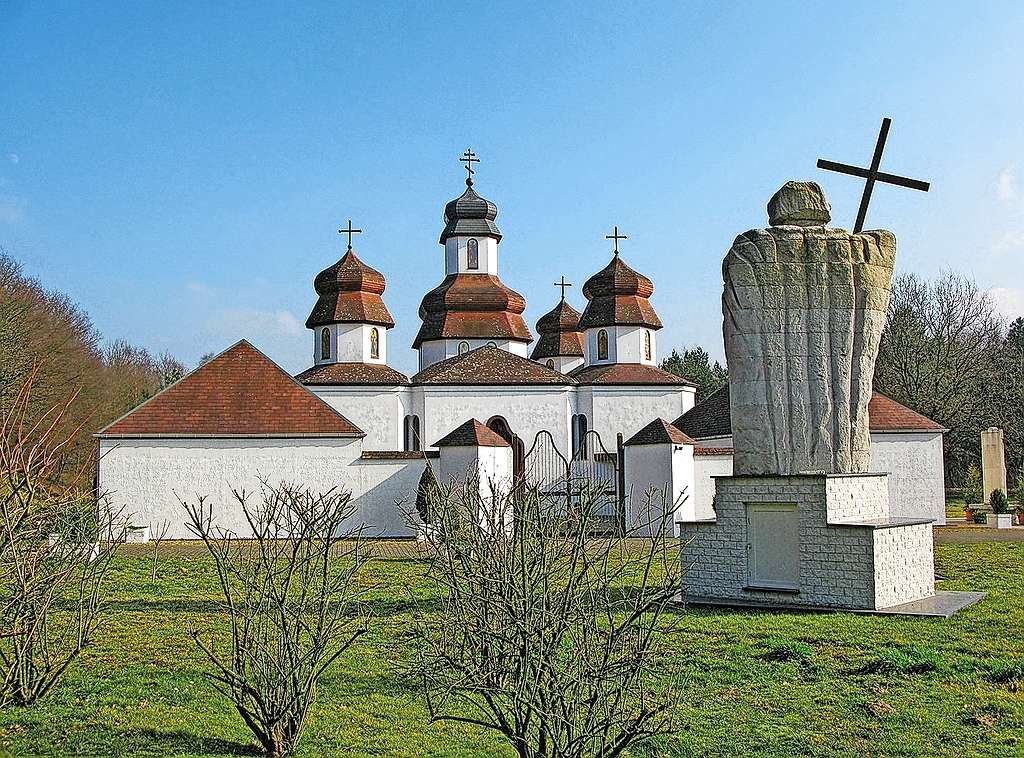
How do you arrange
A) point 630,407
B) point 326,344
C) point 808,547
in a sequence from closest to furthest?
point 808,547
point 630,407
point 326,344

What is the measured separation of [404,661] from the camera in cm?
961

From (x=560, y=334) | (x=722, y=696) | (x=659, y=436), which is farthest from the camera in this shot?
(x=560, y=334)

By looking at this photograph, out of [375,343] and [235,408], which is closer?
[235,408]

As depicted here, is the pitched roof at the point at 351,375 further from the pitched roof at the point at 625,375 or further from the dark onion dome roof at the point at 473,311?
the pitched roof at the point at 625,375

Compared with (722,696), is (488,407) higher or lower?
higher

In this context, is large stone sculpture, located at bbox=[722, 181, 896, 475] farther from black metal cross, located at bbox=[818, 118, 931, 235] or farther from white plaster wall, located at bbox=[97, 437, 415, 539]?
white plaster wall, located at bbox=[97, 437, 415, 539]

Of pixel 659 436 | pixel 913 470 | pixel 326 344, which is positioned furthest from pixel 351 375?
pixel 913 470

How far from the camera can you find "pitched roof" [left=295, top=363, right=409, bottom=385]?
33125mm

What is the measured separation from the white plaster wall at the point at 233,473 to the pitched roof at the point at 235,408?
25 cm

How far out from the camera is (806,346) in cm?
1304

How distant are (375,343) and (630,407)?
9.12m

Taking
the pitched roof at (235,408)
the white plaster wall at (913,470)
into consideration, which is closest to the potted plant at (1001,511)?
the white plaster wall at (913,470)

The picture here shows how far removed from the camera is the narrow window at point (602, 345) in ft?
117

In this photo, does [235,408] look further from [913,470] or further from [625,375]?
[913,470]
